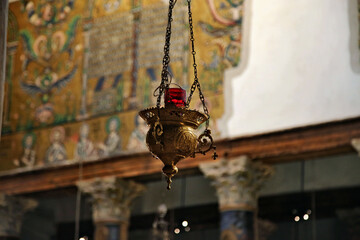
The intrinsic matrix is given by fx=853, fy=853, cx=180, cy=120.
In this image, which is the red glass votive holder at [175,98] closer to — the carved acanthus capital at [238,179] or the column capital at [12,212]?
the carved acanthus capital at [238,179]

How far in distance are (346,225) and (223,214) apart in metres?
1.60

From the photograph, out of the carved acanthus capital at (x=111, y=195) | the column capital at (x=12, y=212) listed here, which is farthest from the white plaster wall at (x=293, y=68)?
the column capital at (x=12, y=212)

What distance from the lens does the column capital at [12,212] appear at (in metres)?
13.0

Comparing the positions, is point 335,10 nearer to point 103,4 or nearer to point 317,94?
point 317,94

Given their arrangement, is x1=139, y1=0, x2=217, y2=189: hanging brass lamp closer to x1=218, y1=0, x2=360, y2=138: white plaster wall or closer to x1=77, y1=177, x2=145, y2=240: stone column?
x1=218, y1=0, x2=360, y2=138: white plaster wall

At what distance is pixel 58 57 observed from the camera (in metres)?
12.9

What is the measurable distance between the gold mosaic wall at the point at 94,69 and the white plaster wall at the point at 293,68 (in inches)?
10.2

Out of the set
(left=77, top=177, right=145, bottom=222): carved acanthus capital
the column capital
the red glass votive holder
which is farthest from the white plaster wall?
the red glass votive holder

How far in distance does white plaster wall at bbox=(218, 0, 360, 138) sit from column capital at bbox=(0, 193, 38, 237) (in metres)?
3.79

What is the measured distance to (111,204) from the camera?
1215cm

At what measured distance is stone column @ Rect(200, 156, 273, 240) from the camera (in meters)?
11.0

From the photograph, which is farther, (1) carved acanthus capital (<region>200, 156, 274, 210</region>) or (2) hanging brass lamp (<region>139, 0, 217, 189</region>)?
(1) carved acanthus capital (<region>200, 156, 274, 210</region>)

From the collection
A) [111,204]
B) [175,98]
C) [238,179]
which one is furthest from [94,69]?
[175,98]

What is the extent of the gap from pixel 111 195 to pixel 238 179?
2.02 metres
